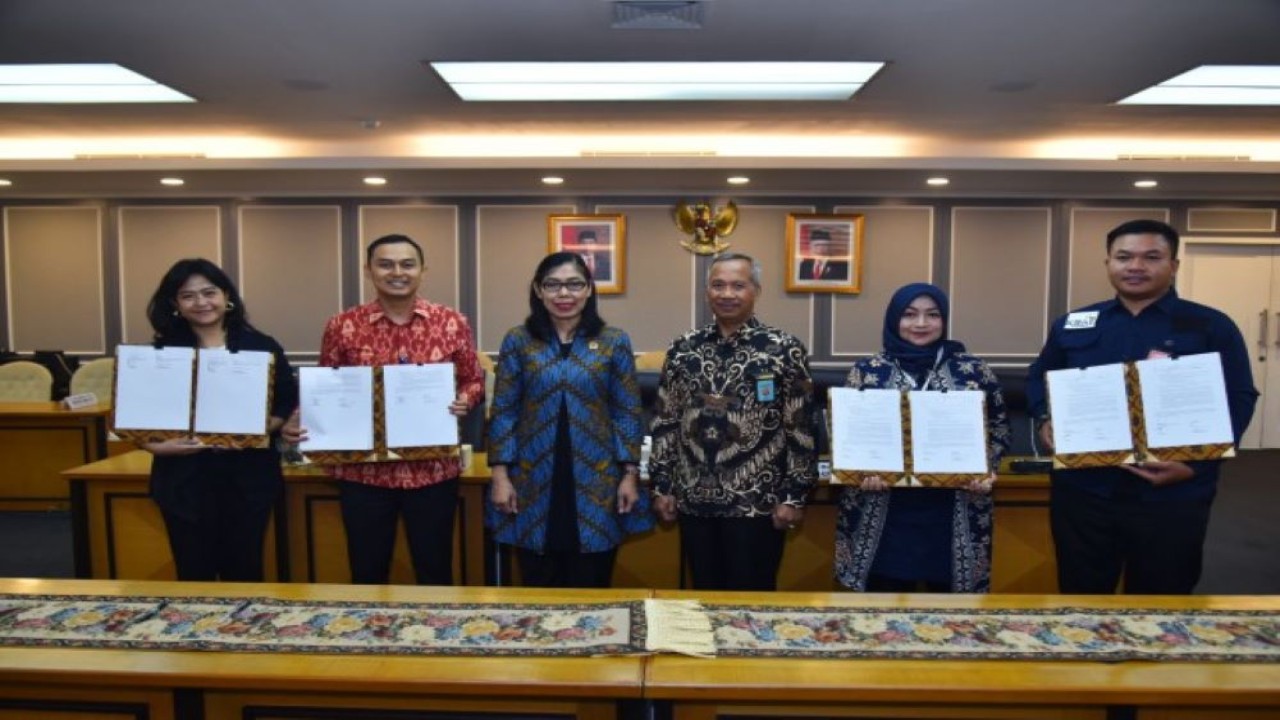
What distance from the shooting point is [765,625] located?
1.58 metres

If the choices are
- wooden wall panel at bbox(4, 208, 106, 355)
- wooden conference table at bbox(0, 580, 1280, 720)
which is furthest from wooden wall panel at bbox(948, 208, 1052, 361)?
wooden wall panel at bbox(4, 208, 106, 355)

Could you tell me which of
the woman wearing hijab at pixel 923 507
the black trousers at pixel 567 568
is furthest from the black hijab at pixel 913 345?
the black trousers at pixel 567 568

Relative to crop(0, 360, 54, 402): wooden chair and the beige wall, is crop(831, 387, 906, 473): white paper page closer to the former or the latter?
the beige wall

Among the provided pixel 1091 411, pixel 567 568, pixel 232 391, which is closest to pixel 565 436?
pixel 567 568

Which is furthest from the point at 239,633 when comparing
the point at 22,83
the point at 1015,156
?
the point at 1015,156

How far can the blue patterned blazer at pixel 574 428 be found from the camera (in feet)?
7.47

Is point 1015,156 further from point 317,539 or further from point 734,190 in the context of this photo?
point 317,539

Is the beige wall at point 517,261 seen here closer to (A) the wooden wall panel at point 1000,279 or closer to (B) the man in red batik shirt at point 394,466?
(A) the wooden wall panel at point 1000,279

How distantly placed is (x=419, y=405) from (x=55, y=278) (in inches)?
291

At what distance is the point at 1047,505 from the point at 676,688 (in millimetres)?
2180

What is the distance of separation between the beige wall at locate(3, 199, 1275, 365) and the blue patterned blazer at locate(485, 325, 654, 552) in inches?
198

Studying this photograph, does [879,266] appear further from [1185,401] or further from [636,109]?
[1185,401]

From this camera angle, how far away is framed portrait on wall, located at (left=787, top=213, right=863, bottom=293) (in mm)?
7098

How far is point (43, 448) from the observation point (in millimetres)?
4816
